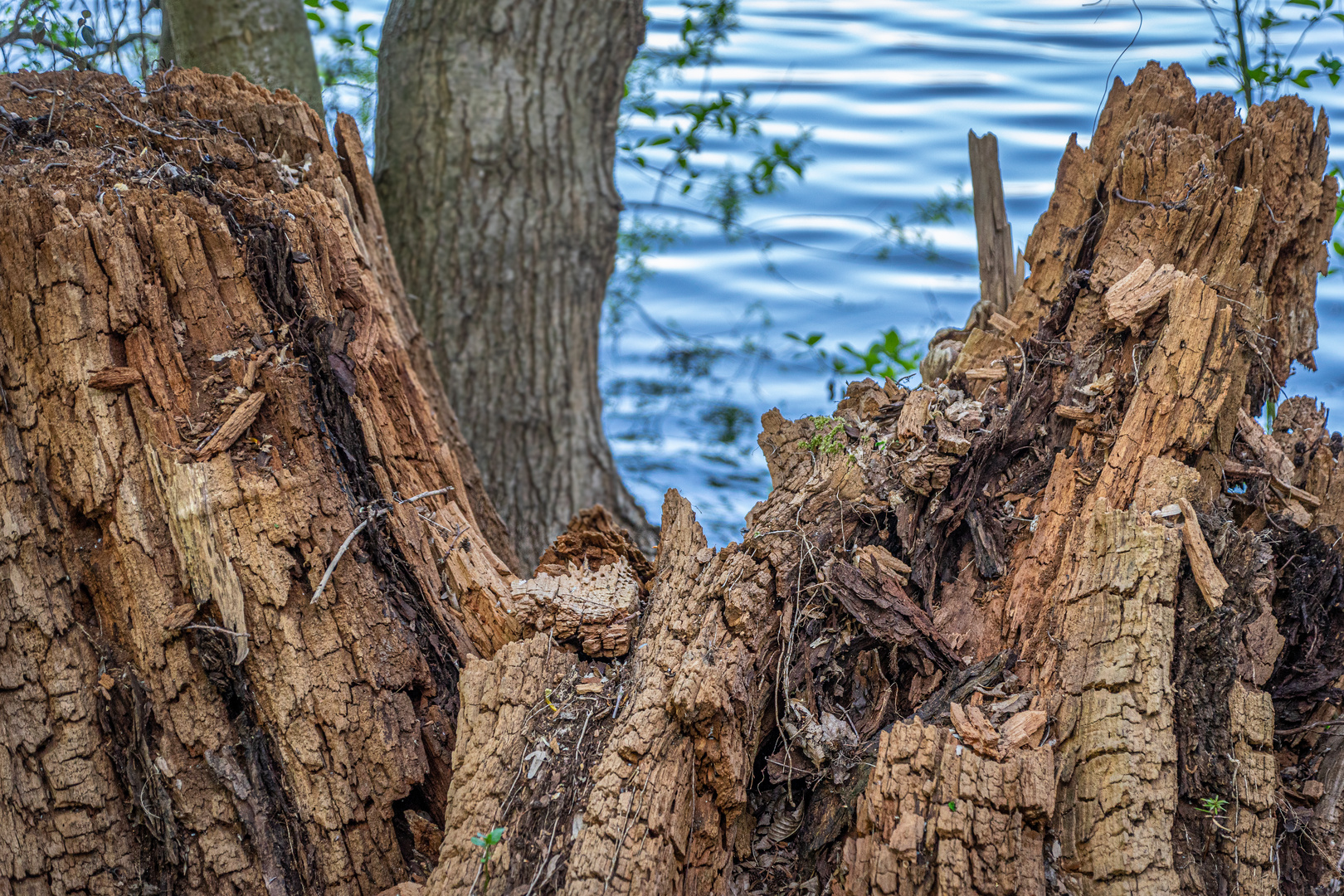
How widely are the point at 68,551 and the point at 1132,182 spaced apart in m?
2.80

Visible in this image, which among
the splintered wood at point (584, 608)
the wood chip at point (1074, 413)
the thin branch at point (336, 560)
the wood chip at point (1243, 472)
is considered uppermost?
the wood chip at point (1074, 413)

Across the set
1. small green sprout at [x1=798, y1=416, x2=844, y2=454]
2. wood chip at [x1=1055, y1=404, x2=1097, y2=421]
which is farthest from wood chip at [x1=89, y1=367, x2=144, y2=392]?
wood chip at [x1=1055, y1=404, x2=1097, y2=421]

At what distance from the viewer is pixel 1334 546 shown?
2.13 m

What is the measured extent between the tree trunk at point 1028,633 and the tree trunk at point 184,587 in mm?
279

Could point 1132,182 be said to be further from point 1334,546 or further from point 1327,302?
point 1327,302

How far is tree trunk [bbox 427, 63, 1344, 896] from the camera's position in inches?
62.6

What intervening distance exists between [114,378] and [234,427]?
0.26 meters

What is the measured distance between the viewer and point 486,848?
5.23 feet

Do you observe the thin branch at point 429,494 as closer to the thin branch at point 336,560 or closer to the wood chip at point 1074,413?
the thin branch at point 336,560

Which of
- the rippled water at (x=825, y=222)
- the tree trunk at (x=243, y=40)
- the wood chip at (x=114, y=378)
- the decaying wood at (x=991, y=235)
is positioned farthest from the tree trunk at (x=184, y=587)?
the rippled water at (x=825, y=222)

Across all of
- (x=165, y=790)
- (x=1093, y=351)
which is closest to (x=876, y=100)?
(x=1093, y=351)

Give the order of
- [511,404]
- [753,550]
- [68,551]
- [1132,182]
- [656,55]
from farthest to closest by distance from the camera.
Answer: [656,55]
[511,404]
[1132,182]
[753,550]
[68,551]

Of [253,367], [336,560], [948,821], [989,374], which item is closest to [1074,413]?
[989,374]

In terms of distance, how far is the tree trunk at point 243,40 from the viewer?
2.97m
